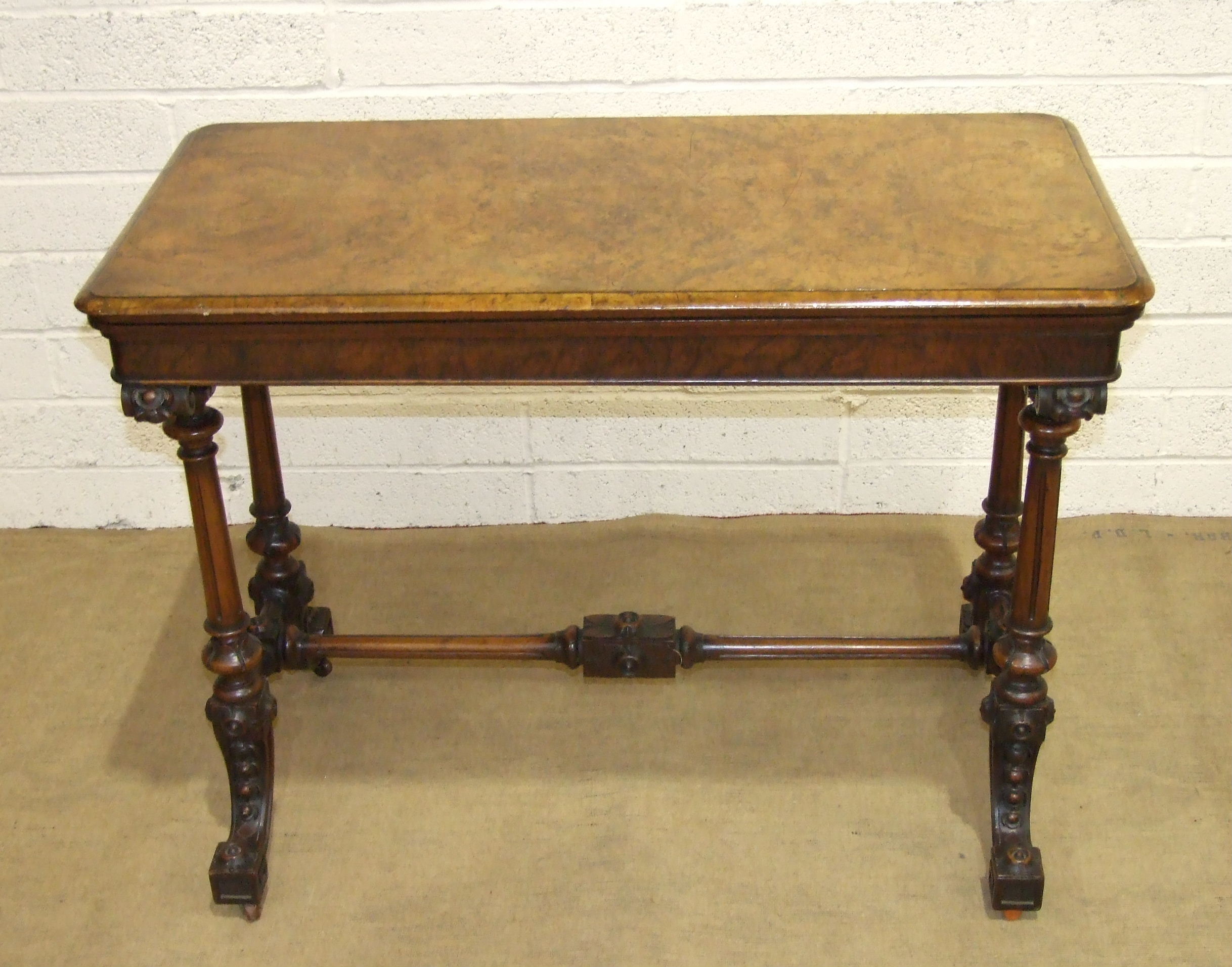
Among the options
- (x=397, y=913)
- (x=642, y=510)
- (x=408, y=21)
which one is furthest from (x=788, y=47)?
(x=397, y=913)

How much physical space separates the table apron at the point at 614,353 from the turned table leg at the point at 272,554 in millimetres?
479

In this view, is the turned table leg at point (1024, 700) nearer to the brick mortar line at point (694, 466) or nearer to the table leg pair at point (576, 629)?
the table leg pair at point (576, 629)

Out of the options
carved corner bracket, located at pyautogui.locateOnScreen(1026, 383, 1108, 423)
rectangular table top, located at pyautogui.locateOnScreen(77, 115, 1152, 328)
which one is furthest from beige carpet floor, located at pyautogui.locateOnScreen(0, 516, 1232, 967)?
rectangular table top, located at pyautogui.locateOnScreen(77, 115, 1152, 328)

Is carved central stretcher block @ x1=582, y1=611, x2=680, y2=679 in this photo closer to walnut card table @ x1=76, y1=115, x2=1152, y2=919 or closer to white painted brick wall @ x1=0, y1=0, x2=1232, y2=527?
walnut card table @ x1=76, y1=115, x2=1152, y2=919

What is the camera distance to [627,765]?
2340mm

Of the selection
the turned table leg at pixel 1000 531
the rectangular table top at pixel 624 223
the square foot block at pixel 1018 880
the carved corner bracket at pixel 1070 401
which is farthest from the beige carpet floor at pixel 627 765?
the rectangular table top at pixel 624 223

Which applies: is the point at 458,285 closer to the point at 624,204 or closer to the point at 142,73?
the point at 624,204

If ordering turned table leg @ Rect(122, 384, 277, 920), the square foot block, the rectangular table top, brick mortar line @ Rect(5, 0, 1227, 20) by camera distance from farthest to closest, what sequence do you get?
brick mortar line @ Rect(5, 0, 1227, 20)
the square foot block
turned table leg @ Rect(122, 384, 277, 920)
the rectangular table top

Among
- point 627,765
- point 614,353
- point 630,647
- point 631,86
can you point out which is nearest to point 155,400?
point 614,353

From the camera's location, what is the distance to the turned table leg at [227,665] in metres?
1.87

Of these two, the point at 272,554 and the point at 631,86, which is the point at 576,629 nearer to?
the point at 272,554

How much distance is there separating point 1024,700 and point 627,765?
620mm

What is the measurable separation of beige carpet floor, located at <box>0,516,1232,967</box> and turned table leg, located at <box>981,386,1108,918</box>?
69 mm

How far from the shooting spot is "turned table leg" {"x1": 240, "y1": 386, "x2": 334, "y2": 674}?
235cm
